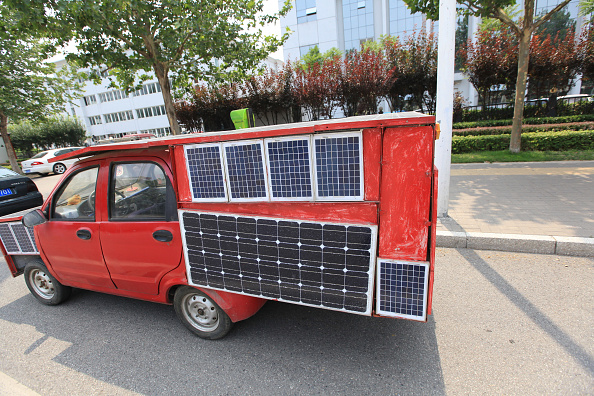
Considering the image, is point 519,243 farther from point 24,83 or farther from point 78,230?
point 24,83

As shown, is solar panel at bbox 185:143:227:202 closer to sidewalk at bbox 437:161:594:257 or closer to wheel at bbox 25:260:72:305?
wheel at bbox 25:260:72:305

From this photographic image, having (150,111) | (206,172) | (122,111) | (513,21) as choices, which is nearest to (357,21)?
(150,111)

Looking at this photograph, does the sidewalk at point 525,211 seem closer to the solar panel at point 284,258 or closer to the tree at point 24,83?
the solar panel at point 284,258

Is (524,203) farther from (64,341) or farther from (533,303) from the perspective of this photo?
(64,341)

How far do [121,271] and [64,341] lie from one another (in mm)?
893

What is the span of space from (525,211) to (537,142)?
18.9 feet

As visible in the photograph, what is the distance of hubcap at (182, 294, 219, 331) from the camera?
9.21 feet

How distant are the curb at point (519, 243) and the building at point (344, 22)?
33.7 meters

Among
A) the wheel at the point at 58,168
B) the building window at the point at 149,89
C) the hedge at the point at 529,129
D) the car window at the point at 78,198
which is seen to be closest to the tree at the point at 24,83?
the wheel at the point at 58,168

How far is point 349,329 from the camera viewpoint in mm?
2877

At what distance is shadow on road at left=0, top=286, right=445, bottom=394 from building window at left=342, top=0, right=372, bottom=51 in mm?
37742

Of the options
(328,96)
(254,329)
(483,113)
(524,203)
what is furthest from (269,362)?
(483,113)

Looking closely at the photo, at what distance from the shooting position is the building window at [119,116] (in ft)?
132

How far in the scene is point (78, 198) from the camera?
3.15 meters
